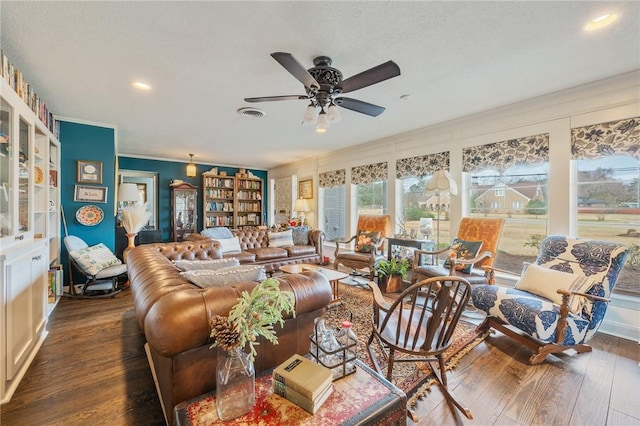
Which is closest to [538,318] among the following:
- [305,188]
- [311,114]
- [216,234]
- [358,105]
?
Answer: [358,105]

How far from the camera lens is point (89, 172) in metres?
3.84

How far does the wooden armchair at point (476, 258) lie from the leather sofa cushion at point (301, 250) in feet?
7.47

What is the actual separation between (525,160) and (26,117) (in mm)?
5060

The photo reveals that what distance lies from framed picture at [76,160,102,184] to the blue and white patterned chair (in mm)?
5118

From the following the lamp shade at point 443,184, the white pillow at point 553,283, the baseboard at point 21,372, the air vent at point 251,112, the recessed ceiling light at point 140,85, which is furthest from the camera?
the lamp shade at point 443,184

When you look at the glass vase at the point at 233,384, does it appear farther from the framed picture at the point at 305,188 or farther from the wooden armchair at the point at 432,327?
the framed picture at the point at 305,188

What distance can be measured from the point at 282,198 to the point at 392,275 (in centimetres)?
466

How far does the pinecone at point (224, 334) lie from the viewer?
1.02m

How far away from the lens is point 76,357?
7.14 ft

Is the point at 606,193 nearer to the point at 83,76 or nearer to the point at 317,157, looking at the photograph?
the point at 317,157

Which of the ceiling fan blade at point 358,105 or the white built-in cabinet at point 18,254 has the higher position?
the ceiling fan blade at point 358,105

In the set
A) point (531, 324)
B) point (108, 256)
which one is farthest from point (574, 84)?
point (108, 256)

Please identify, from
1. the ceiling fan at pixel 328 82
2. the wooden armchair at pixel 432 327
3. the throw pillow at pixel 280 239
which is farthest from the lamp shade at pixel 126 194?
the wooden armchair at pixel 432 327

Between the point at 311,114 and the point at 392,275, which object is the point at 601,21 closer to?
the point at 311,114
